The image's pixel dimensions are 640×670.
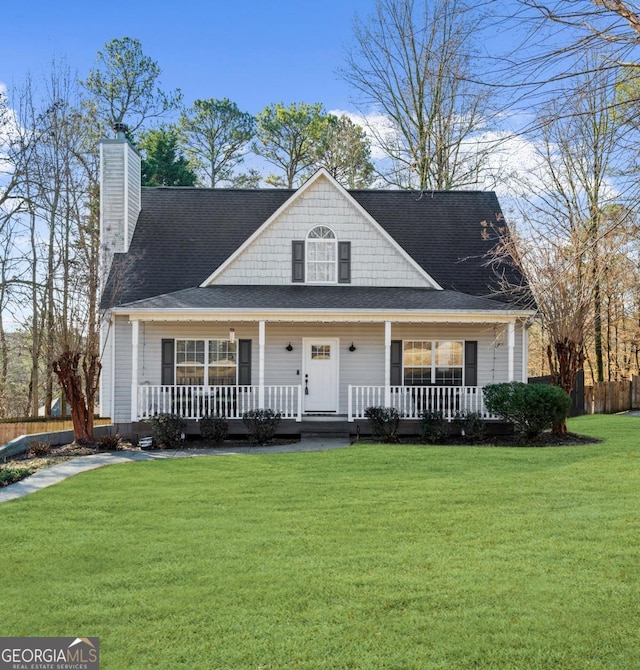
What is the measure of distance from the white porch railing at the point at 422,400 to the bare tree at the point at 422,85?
5035 millimetres

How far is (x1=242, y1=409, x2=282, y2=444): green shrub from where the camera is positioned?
609 inches

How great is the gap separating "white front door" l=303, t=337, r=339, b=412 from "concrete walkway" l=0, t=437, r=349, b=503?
177 cm

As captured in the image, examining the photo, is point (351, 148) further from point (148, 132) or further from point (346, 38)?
point (346, 38)

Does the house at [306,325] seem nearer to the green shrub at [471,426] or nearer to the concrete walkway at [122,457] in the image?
the green shrub at [471,426]

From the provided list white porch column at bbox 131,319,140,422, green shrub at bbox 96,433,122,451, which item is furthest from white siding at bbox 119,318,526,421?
green shrub at bbox 96,433,122,451

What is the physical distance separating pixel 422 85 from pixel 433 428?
955 centimetres

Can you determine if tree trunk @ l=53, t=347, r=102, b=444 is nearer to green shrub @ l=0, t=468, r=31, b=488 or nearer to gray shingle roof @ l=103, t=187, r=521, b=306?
gray shingle roof @ l=103, t=187, r=521, b=306

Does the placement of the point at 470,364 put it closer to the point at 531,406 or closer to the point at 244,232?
the point at 531,406

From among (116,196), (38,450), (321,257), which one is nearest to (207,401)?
(38,450)

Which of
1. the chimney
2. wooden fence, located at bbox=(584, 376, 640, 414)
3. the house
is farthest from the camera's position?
wooden fence, located at bbox=(584, 376, 640, 414)

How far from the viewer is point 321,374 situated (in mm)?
17672

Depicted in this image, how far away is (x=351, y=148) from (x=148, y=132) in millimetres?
9799

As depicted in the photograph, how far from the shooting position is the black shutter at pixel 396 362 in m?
17.5

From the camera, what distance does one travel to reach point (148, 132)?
32469mm
